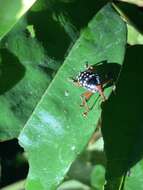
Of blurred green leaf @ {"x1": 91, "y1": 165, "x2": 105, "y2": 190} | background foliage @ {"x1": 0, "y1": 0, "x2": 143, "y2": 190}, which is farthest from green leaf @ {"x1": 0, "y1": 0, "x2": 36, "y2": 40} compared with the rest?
blurred green leaf @ {"x1": 91, "y1": 165, "x2": 105, "y2": 190}

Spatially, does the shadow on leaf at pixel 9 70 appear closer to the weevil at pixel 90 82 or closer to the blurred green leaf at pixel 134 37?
the weevil at pixel 90 82

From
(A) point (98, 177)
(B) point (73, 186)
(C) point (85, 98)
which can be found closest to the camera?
(C) point (85, 98)

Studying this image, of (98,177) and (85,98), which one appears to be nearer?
(85,98)

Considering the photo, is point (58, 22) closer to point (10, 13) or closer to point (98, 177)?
point (10, 13)

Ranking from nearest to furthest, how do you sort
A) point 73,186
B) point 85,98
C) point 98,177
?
point 85,98
point 98,177
point 73,186

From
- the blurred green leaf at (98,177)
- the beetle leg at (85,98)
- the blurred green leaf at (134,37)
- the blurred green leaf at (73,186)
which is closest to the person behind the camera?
the beetle leg at (85,98)

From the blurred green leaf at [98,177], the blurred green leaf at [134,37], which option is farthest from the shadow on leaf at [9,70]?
the blurred green leaf at [98,177]

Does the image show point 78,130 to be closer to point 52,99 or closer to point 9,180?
point 52,99

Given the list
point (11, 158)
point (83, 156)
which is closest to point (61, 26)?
point (83, 156)

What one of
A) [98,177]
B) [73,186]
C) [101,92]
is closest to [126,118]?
[101,92]
